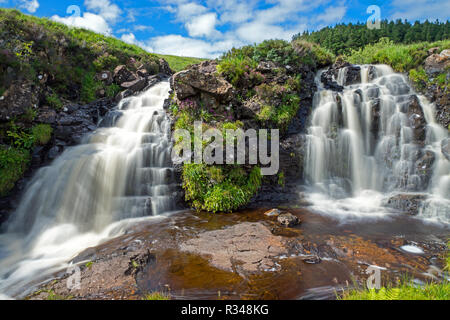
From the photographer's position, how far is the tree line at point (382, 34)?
37000 mm

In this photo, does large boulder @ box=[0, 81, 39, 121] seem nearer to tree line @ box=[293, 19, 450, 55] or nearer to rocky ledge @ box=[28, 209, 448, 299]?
rocky ledge @ box=[28, 209, 448, 299]

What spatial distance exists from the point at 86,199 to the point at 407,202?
→ 435 inches

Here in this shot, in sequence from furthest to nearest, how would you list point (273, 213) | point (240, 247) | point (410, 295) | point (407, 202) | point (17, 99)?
1. point (17, 99)
2. point (407, 202)
3. point (273, 213)
4. point (240, 247)
5. point (410, 295)

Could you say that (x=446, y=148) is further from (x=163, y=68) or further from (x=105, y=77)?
(x=163, y=68)

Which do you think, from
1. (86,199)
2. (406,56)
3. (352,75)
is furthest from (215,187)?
(406,56)

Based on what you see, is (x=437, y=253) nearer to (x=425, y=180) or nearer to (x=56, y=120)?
(x=425, y=180)

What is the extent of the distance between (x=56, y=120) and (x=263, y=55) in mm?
10609

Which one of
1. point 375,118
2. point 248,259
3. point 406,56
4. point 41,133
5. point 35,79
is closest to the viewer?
point 248,259

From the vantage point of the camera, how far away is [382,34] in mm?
44000

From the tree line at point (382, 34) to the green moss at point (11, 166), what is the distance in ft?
130

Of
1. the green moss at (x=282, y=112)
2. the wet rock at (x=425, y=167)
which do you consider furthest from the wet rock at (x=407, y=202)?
the green moss at (x=282, y=112)

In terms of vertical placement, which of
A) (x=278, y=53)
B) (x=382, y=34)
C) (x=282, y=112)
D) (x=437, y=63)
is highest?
(x=382, y=34)
